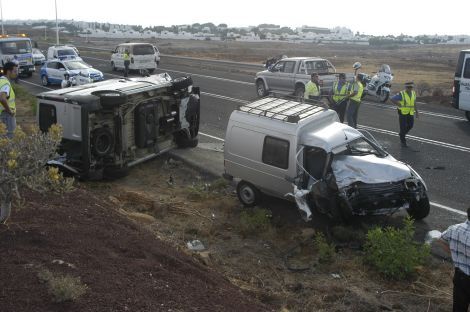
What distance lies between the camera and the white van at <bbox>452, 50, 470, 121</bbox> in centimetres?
1686

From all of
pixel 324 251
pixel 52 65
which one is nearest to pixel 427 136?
pixel 324 251

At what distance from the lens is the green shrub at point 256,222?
8508 mm

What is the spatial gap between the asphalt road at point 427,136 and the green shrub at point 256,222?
2.80 meters

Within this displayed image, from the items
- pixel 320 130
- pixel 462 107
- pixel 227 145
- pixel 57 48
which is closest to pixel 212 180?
pixel 227 145

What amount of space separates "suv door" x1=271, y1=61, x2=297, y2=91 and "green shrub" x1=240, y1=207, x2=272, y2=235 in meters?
13.0

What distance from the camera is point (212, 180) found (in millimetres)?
11422

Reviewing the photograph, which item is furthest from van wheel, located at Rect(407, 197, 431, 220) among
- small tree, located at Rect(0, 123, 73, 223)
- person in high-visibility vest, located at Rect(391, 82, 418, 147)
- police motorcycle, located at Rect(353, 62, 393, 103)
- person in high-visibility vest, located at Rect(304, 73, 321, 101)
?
police motorcycle, located at Rect(353, 62, 393, 103)

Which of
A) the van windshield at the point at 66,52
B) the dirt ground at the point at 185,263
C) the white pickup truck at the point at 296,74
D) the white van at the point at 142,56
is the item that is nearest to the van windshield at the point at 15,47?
the van windshield at the point at 66,52

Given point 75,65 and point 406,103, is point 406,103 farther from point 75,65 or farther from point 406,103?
point 75,65

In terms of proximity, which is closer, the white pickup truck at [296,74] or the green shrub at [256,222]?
the green shrub at [256,222]

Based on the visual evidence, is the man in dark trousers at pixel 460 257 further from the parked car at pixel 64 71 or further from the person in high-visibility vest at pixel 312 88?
the parked car at pixel 64 71

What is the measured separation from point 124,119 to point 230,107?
929 centimetres

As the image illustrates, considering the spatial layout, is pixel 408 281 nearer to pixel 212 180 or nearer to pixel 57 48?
pixel 212 180

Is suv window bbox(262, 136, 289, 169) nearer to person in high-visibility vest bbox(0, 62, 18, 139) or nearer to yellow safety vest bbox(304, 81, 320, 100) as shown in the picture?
person in high-visibility vest bbox(0, 62, 18, 139)
